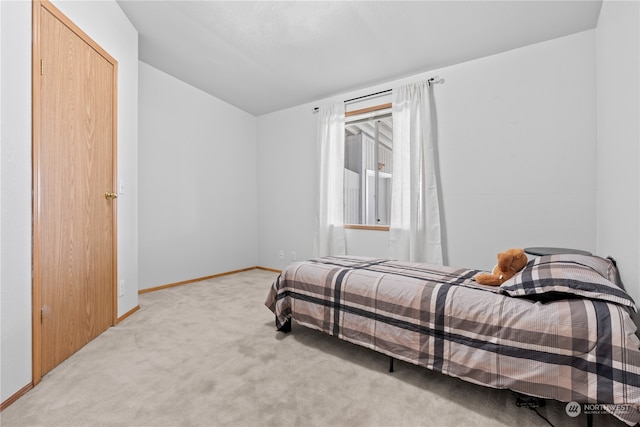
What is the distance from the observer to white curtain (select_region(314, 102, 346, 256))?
3854 mm

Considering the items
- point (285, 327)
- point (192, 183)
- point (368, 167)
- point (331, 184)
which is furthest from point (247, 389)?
point (368, 167)

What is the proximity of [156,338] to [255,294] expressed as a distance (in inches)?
49.4

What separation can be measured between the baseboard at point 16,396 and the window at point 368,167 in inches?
125

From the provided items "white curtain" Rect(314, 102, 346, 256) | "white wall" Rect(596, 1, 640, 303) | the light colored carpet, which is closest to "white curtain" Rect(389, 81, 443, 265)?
"white curtain" Rect(314, 102, 346, 256)

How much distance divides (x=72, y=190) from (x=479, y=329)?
2.56 m

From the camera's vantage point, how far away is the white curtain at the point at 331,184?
→ 3.85 metres

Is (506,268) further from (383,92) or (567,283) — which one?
(383,92)

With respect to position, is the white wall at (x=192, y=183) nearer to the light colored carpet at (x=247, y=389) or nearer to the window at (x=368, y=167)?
the light colored carpet at (x=247, y=389)

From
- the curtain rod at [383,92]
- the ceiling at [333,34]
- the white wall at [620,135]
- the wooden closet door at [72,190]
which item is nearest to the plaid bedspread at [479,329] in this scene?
the white wall at [620,135]

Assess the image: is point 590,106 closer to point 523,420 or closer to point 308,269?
point 523,420

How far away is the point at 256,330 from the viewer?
2271 mm

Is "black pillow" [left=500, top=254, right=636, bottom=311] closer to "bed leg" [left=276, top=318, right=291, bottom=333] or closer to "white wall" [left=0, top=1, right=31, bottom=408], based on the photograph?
"bed leg" [left=276, top=318, right=291, bottom=333]

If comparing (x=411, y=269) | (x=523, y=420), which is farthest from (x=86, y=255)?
(x=523, y=420)

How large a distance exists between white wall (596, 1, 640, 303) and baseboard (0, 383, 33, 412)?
3.01m
